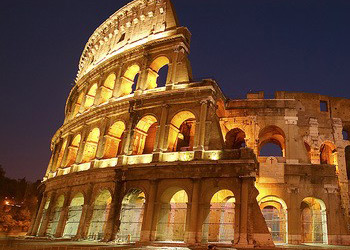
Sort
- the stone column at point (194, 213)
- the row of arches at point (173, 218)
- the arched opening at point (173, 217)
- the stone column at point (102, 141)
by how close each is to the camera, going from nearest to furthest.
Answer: the stone column at point (194, 213) < the arched opening at point (173, 217) < the row of arches at point (173, 218) < the stone column at point (102, 141)

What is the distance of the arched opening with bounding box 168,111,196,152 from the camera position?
1744cm

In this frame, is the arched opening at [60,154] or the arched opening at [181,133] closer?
the arched opening at [181,133]

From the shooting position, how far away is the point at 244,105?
20.0m

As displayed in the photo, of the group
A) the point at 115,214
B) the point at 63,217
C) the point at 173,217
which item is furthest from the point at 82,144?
the point at 173,217

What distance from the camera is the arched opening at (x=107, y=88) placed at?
2192 cm

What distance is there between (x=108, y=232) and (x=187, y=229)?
13.9ft

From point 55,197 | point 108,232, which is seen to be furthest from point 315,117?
point 55,197

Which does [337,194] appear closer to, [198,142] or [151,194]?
[198,142]

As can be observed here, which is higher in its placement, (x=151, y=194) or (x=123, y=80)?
(x=123, y=80)

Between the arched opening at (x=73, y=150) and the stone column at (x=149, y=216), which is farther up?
the arched opening at (x=73, y=150)

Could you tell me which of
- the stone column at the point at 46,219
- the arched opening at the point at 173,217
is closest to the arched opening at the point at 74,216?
the stone column at the point at 46,219

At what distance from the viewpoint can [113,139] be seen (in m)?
19.7

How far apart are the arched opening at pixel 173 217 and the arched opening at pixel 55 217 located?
24.7 feet

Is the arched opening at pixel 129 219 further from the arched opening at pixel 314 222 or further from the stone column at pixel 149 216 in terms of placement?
the arched opening at pixel 314 222
